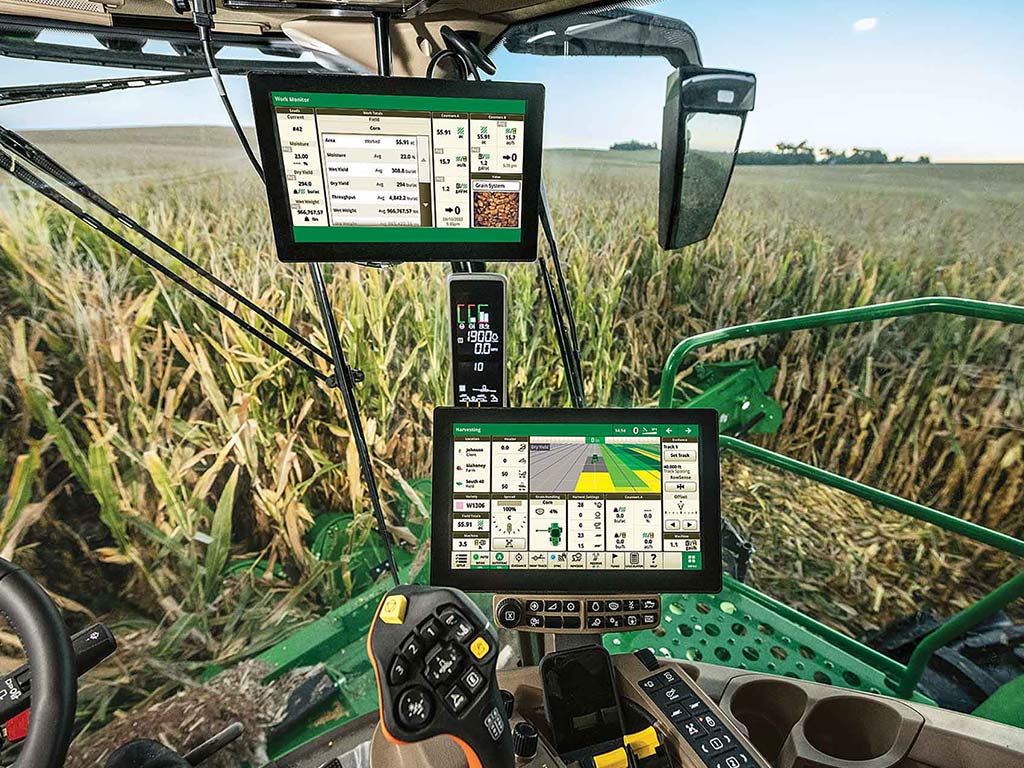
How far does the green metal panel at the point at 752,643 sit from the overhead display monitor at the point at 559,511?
1178 mm

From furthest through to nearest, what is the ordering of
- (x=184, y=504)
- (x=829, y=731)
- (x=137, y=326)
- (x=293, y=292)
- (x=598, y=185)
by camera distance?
1. (x=598, y=185)
2. (x=293, y=292)
3. (x=184, y=504)
4. (x=137, y=326)
5. (x=829, y=731)

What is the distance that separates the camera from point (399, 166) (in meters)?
1.18

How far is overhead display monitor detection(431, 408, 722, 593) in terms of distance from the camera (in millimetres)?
1173

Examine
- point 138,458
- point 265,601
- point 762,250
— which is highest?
point 762,250

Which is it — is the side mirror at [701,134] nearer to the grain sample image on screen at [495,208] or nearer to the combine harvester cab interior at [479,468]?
the combine harvester cab interior at [479,468]

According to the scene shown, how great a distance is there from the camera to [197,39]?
58.9 inches

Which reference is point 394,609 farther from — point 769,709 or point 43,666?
point 769,709

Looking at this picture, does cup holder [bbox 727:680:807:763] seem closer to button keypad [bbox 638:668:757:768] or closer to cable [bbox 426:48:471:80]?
button keypad [bbox 638:668:757:768]

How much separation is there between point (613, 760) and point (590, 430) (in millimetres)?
545

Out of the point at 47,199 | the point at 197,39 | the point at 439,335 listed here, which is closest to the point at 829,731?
the point at 439,335

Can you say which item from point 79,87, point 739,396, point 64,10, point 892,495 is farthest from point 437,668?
point 739,396

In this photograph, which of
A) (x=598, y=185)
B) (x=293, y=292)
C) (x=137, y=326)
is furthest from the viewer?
(x=598, y=185)

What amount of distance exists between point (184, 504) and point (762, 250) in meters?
2.07

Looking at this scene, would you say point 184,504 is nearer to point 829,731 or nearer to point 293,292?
point 293,292
